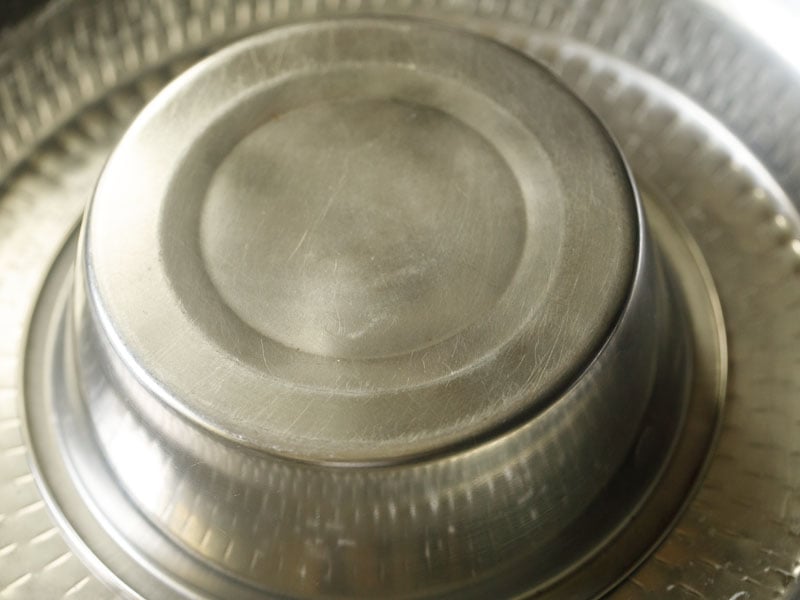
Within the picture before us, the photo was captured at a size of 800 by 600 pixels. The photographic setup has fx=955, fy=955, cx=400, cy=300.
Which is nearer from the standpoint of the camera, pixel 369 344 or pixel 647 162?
pixel 369 344

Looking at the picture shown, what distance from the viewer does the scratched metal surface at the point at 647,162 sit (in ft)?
2.72

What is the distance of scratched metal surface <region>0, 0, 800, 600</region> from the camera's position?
0.83 meters

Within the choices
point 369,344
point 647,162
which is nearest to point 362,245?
point 369,344

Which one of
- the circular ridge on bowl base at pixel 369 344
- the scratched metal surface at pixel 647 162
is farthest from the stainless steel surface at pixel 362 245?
the scratched metal surface at pixel 647 162

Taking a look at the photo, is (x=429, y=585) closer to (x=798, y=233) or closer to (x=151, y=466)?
(x=151, y=466)

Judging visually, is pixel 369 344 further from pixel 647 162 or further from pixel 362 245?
pixel 647 162

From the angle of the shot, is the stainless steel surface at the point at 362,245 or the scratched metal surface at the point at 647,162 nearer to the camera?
the stainless steel surface at the point at 362,245

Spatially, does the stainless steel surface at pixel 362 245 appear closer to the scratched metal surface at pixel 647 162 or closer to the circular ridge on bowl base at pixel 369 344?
the circular ridge on bowl base at pixel 369 344

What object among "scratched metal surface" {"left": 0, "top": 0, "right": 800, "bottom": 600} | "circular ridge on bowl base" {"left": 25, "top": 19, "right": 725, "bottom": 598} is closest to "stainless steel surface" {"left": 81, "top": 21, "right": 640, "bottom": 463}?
"circular ridge on bowl base" {"left": 25, "top": 19, "right": 725, "bottom": 598}

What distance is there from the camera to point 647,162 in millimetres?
1052

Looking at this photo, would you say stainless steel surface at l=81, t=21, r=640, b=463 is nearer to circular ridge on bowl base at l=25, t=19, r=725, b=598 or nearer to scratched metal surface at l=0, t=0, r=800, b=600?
circular ridge on bowl base at l=25, t=19, r=725, b=598

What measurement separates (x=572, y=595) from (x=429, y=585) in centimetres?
13

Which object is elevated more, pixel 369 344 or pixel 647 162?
pixel 647 162

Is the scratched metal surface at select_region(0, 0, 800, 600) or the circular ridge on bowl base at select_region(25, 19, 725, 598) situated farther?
the scratched metal surface at select_region(0, 0, 800, 600)
